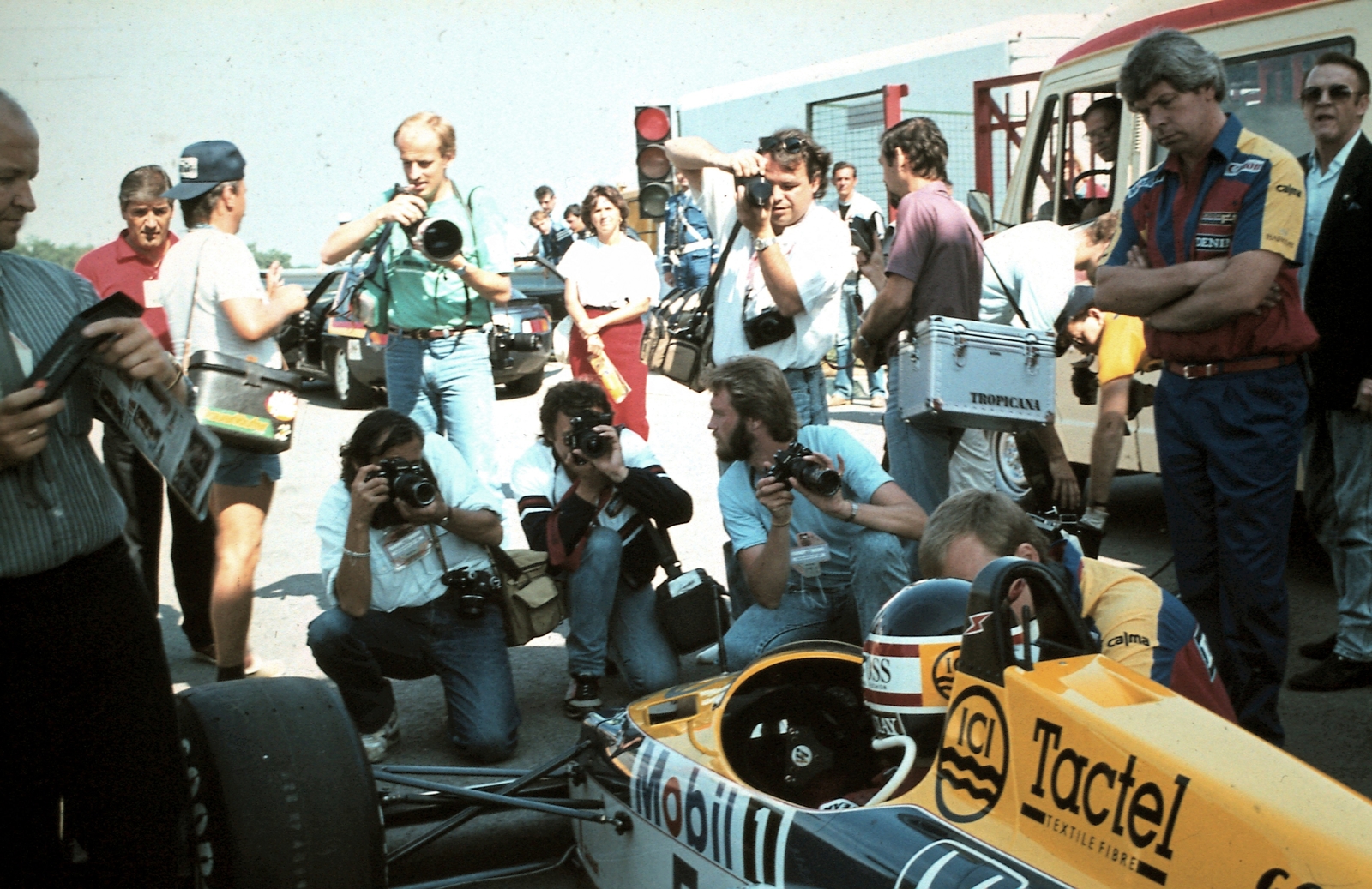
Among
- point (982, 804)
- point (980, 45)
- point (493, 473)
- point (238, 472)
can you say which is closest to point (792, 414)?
point (493, 473)

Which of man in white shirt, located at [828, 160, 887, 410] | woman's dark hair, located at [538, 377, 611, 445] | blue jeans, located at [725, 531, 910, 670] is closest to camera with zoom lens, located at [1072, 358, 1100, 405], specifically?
blue jeans, located at [725, 531, 910, 670]

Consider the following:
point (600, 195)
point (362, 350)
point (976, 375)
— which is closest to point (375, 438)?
point (976, 375)

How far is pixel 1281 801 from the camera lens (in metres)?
1.74

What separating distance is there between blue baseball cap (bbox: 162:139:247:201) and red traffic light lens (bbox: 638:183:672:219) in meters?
3.97

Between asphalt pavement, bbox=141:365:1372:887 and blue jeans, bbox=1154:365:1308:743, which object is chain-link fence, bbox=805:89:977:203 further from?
blue jeans, bbox=1154:365:1308:743

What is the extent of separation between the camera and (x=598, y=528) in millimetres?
4598

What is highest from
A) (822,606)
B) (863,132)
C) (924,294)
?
(863,132)

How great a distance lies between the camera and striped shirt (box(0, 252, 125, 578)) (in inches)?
84.0

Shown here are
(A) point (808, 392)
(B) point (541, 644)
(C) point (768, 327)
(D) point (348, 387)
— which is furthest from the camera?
(D) point (348, 387)

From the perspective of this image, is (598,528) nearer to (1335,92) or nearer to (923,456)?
(923,456)

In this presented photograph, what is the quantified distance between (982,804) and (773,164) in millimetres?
3226

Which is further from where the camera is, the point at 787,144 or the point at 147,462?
the point at 147,462

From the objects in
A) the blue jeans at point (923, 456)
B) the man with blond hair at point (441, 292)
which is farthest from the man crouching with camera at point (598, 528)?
the blue jeans at point (923, 456)

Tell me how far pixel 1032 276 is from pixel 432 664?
2716 mm
